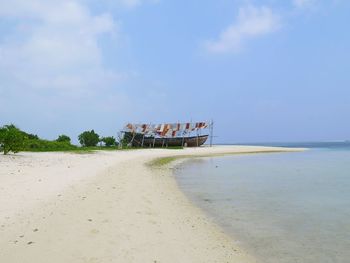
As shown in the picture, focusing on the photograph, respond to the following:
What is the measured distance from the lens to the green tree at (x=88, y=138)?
151 feet

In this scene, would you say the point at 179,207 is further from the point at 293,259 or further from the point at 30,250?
the point at 30,250

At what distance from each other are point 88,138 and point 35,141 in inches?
554

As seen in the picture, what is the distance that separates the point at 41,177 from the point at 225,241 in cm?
768

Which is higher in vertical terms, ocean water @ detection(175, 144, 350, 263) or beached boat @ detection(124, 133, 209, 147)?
beached boat @ detection(124, 133, 209, 147)

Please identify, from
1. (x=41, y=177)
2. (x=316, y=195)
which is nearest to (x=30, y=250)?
(x=41, y=177)

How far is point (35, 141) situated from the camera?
32.0m

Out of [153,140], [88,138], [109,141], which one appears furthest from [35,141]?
[153,140]

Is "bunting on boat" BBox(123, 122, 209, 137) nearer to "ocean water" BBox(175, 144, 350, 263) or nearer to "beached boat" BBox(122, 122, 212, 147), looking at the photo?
"beached boat" BBox(122, 122, 212, 147)

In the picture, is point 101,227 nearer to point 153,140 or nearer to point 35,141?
point 35,141

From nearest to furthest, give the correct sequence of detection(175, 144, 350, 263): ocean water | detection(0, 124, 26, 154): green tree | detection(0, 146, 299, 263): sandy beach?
detection(0, 146, 299, 263): sandy beach
detection(175, 144, 350, 263): ocean water
detection(0, 124, 26, 154): green tree

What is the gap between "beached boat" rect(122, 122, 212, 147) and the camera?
2136 inches

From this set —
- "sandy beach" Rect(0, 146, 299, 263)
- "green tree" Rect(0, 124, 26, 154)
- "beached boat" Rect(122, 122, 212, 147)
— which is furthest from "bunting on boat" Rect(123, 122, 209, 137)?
"sandy beach" Rect(0, 146, 299, 263)

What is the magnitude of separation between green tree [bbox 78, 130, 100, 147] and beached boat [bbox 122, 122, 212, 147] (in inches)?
302

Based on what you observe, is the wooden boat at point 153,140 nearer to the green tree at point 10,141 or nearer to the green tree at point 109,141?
the green tree at point 109,141
